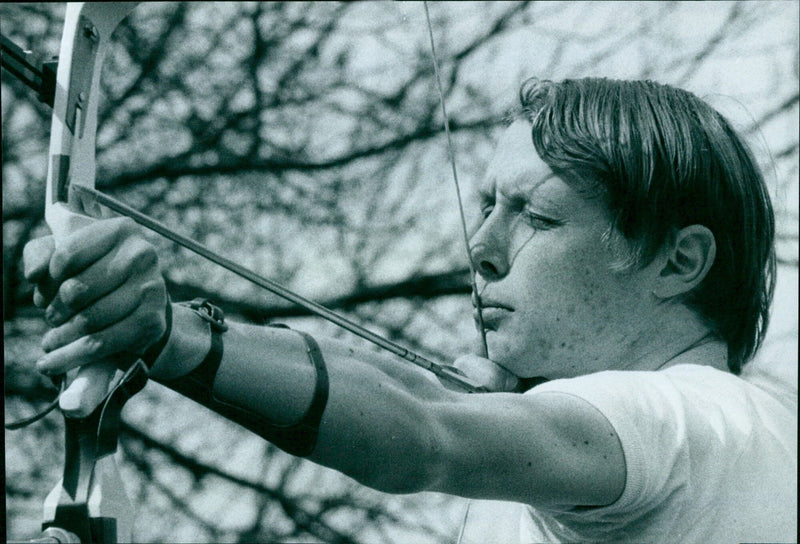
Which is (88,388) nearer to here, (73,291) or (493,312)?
(73,291)

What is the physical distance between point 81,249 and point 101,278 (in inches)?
1.0

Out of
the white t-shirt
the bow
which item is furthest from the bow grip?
the white t-shirt

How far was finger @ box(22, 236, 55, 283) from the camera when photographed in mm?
784

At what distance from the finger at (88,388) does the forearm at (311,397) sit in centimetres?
4

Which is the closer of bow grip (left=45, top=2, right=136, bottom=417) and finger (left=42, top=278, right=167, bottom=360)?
finger (left=42, top=278, right=167, bottom=360)

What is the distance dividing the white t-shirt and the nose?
12.8 inches

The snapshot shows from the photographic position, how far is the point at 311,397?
832 millimetres

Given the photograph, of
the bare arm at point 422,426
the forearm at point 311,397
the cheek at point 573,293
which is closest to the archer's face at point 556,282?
the cheek at point 573,293

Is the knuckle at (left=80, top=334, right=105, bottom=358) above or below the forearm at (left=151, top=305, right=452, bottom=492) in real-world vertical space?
above

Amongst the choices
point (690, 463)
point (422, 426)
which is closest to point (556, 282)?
point (690, 463)

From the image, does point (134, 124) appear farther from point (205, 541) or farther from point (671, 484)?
point (671, 484)

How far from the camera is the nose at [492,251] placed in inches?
54.1

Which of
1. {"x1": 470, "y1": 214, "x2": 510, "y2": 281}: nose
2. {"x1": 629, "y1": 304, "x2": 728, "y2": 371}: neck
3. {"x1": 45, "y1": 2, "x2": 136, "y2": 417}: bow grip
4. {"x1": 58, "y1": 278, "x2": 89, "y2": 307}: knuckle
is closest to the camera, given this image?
{"x1": 58, "y1": 278, "x2": 89, "y2": 307}: knuckle

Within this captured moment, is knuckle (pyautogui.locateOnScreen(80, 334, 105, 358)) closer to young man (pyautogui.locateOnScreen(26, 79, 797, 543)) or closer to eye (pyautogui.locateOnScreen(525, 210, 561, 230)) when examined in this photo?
young man (pyautogui.locateOnScreen(26, 79, 797, 543))
